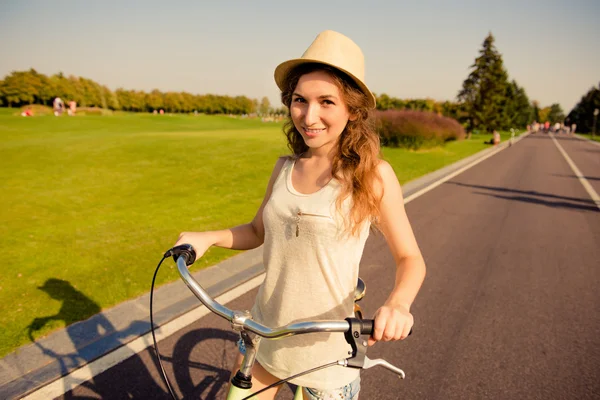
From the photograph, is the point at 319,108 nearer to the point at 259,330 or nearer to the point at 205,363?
the point at 259,330

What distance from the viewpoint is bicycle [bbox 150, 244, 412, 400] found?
1.18 meters

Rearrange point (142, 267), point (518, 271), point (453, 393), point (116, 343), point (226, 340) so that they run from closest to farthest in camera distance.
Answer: point (453, 393)
point (116, 343)
point (226, 340)
point (142, 267)
point (518, 271)

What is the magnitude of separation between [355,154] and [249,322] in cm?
81

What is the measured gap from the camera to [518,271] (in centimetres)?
571

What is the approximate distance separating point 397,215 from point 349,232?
0.22 m

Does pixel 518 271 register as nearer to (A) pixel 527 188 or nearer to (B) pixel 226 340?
(B) pixel 226 340

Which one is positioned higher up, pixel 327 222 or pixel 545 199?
pixel 327 222

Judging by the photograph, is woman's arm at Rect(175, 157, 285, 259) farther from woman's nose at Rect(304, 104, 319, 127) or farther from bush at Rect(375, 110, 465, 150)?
bush at Rect(375, 110, 465, 150)

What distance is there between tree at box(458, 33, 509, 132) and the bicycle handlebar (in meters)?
62.0

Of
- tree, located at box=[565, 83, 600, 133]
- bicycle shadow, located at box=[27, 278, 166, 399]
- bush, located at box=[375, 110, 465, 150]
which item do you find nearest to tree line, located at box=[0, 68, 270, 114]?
bush, located at box=[375, 110, 465, 150]

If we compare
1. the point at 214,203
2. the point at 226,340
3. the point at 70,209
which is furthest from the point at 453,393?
the point at 70,209

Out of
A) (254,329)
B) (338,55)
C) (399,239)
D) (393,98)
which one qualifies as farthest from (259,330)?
(393,98)

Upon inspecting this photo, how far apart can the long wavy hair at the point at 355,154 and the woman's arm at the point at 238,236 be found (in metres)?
0.38

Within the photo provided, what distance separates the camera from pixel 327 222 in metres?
1.57
